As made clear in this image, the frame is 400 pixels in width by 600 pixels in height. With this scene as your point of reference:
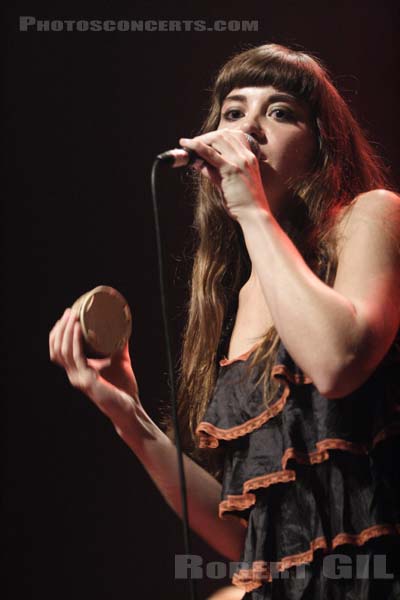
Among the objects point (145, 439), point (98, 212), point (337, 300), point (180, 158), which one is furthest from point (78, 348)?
point (98, 212)

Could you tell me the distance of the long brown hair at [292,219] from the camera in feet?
4.51

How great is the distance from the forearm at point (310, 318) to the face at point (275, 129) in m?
0.27

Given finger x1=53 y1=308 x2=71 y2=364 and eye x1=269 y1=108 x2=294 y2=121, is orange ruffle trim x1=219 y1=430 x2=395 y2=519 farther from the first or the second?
eye x1=269 y1=108 x2=294 y2=121

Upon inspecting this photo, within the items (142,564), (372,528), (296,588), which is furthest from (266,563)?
(142,564)

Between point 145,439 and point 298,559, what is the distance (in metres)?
0.37

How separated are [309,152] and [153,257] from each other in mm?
722

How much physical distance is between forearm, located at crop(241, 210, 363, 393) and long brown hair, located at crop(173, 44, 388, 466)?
152 mm

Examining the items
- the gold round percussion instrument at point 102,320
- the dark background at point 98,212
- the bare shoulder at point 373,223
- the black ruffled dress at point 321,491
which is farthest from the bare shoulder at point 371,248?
the dark background at point 98,212

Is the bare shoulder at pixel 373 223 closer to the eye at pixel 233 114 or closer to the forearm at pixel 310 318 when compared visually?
the forearm at pixel 310 318

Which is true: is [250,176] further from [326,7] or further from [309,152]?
[326,7]

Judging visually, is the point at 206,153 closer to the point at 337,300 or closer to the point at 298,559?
the point at 337,300

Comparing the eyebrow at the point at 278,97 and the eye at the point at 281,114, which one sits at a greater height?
the eyebrow at the point at 278,97

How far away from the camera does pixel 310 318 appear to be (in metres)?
1.09

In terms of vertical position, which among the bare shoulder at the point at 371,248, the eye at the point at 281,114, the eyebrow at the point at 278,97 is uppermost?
the eyebrow at the point at 278,97
